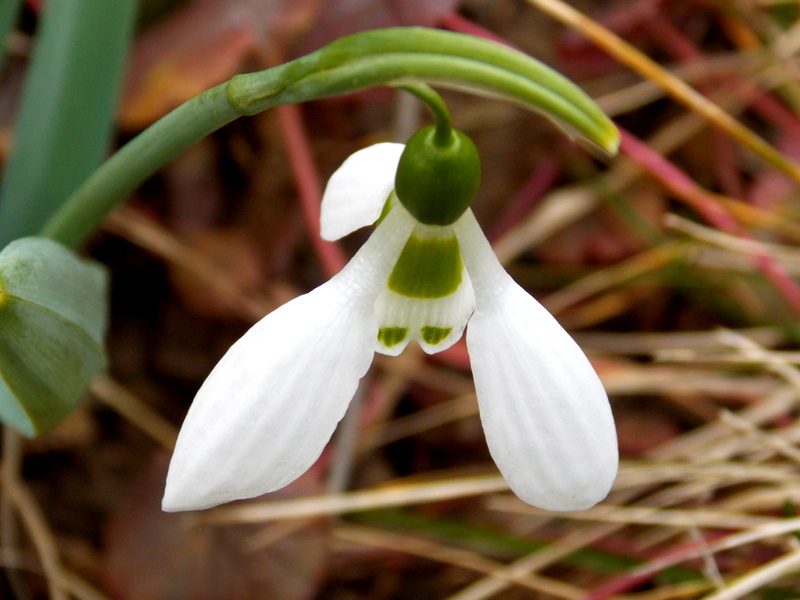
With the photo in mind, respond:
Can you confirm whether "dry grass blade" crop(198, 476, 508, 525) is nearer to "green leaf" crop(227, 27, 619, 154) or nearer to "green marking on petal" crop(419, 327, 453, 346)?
"green marking on petal" crop(419, 327, 453, 346)

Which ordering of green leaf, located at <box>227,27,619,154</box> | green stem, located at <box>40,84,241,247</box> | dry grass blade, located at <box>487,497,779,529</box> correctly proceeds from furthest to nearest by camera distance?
dry grass blade, located at <box>487,497,779,529</box> → green stem, located at <box>40,84,241,247</box> → green leaf, located at <box>227,27,619,154</box>

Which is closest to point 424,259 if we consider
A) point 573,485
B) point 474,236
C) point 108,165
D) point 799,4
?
point 474,236

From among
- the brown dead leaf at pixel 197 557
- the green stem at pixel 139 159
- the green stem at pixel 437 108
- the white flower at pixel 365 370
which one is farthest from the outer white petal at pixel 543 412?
the brown dead leaf at pixel 197 557

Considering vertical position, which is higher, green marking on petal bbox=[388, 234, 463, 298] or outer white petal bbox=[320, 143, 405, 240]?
outer white petal bbox=[320, 143, 405, 240]

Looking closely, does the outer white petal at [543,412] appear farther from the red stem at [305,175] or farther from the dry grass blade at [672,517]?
the red stem at [305,175]

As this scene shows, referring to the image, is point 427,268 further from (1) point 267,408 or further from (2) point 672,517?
(2) point 672,517

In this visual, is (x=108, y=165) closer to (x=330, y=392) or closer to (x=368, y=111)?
(x=330, y=392)

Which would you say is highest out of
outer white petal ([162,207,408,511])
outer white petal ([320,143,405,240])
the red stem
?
the red stem

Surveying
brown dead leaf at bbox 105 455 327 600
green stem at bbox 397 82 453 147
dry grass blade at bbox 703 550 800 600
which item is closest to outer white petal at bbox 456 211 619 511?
green stem at bbox 397 82 453 147
